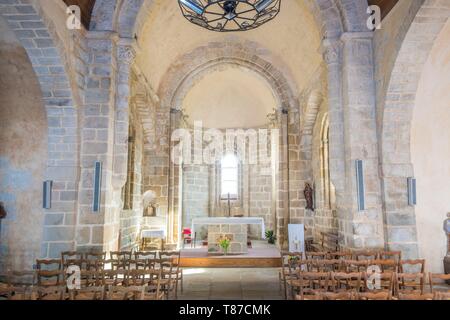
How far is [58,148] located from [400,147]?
22.0ft

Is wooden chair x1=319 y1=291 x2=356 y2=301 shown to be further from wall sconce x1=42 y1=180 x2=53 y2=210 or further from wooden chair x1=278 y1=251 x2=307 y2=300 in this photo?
wall sconce x1=42 y1=180 x2=53 y2=210

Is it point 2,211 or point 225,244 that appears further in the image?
point 225,244

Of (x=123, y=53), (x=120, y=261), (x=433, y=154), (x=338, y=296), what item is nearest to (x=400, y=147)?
(x=433, y=154)

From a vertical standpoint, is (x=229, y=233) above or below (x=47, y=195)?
below

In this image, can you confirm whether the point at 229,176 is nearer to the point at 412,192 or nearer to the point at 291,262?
the point at 412,192

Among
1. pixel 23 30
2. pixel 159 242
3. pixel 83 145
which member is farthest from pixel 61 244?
pixel 159 242

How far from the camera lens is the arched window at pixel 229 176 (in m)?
16.9

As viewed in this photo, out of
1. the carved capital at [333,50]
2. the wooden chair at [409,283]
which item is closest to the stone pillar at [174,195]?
the carved capital at [333,50]

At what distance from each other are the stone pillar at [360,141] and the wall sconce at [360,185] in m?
0.07

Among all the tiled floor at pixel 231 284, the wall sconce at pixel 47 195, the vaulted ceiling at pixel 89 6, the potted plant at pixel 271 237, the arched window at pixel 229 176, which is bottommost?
the tiled floor at pixel 231 284

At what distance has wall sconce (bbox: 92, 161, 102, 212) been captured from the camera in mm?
7438

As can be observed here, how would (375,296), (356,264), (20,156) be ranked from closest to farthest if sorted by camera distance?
(375,296) → (356,264) → (20,156)

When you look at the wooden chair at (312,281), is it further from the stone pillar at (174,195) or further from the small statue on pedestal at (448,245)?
the stone pillar at (174,195)

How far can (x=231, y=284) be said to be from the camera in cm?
765
